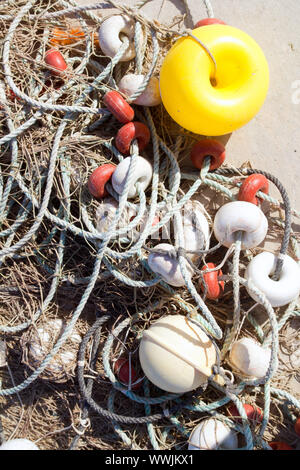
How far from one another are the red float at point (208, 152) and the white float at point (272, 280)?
0.46m

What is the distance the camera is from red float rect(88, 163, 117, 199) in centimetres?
194

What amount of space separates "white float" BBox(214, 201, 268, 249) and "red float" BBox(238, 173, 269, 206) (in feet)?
0.22

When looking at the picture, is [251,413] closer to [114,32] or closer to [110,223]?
[110,223]

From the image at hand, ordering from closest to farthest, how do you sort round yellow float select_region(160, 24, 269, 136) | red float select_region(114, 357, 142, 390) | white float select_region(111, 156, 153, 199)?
round yellow float select_region(160, 24, 269, 136) → white float select_region(111, 156, 153, 199) → red float select_region(114, 357, 142, 390)

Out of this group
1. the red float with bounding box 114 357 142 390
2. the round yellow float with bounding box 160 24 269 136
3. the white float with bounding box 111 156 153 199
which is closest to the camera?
the round yellow float with bounding box 160 24 269 136

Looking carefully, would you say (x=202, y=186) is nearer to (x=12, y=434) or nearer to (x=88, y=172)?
(x=88, y=172)

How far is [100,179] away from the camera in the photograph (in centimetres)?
194

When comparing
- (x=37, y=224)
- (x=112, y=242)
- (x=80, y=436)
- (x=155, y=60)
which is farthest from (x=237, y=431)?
(x=155, y=60)

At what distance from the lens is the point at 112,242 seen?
2.01m

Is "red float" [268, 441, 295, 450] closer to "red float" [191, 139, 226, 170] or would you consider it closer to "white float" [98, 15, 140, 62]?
"red float" [191, 139, 226, 170]

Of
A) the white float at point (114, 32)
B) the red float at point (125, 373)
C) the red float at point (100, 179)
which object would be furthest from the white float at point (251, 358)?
the white float at point (114, 32)

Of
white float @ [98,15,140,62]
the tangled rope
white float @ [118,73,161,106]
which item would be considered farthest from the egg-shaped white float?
white float @ [98,15,140,62]

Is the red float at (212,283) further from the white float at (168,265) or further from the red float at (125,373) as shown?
the red float at (125,373)

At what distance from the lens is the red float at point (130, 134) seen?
1958 mm
